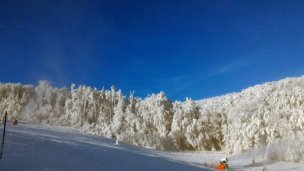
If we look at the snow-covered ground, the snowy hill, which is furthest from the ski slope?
the snowy hill

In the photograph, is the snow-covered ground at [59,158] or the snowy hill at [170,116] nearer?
the snow-covered ground at [59,158]

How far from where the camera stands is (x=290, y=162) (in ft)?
115

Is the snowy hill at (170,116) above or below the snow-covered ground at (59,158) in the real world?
above

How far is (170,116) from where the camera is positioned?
189ft

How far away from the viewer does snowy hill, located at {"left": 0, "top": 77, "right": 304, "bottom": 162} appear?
40.1m

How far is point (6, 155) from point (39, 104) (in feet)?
140

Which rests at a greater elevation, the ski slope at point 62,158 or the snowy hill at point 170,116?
the snowy hill at point 170,116

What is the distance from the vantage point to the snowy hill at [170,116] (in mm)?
40094

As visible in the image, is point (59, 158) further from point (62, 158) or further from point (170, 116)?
point (170, 116)

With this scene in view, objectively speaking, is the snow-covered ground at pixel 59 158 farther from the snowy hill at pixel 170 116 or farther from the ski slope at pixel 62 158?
the snowy hill at pixel 170 116

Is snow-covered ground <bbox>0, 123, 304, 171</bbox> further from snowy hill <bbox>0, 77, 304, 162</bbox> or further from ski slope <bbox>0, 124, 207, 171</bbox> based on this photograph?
snowy hill <bbox>0, 77, 304, 162</bbox>

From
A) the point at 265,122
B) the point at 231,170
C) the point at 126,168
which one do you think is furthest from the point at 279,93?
the point at 126,168

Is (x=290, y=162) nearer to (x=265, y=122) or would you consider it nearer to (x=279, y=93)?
(x=265, y=122)

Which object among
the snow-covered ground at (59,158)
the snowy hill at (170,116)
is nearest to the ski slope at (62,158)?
the snow-covered ground at (59,158)
